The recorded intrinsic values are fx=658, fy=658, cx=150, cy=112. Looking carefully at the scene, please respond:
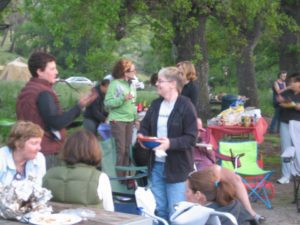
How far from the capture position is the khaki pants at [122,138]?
26.1 feet

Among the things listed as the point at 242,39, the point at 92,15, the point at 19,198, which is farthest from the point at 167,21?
the point at 19,198

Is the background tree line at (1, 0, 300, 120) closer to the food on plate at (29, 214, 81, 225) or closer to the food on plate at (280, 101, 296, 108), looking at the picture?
the food on plate at (280, 101, 296, 108)

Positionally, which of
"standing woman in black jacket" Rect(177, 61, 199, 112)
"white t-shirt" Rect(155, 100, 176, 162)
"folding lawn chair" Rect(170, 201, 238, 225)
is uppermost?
"standing woman in black jacket" Rect(177, 61, 199, 112)

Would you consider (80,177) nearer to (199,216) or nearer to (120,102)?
(199,216)

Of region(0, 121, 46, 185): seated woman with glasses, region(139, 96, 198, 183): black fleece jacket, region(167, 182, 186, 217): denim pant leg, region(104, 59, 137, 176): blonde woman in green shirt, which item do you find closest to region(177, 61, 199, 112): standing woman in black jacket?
region(104, 59, 137, 176): blonde woman in green shirt

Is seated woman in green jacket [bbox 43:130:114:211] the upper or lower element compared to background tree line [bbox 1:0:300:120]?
Result: lower

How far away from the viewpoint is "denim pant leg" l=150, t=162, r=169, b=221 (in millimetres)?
5711

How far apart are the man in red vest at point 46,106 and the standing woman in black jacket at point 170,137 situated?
789mm

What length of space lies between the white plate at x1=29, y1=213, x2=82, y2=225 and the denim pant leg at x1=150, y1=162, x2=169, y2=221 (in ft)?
6.88

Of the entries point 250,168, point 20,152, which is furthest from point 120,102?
point 20,152

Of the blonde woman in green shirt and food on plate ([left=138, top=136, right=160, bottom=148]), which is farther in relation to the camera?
the blonde woman in green shirt

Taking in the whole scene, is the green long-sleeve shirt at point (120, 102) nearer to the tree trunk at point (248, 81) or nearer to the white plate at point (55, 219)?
the white plate at point (55, 219)

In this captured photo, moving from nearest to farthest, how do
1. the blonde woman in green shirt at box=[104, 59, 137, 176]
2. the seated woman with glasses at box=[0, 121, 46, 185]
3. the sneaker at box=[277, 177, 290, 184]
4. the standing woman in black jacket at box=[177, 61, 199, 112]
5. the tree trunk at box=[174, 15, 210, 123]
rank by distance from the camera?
the seated woman with glasses at box=[0, 121, 46, 185] < the standing woman in black jacket at box=[177, 61, 199, 112] < the blonde woman in green shirt at box=[104, 59, 137, 176] < the sneaker at box=[277, 177, 290, 184] < the tree trunk at box=[174, 15, 210, 123]

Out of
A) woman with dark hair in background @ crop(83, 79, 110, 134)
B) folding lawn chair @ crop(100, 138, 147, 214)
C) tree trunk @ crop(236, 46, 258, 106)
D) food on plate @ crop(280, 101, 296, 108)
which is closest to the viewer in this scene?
folding lawn chair @ crop(100, 138, 147, 214)
